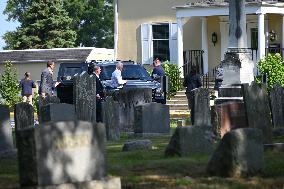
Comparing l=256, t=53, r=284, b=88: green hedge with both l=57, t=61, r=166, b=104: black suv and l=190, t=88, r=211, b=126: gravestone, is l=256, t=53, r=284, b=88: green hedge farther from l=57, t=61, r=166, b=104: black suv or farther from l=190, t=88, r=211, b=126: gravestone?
l=190, t=88, r=211, b=126: gravestone

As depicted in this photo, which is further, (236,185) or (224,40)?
(224,40)

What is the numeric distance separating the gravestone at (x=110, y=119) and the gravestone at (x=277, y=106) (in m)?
3.61

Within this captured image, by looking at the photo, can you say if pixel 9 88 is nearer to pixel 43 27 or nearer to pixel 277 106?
pixel 43 27

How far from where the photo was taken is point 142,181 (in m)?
11.6

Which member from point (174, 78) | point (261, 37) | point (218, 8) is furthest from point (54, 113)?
point (218, 8)

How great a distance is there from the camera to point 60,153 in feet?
34.2

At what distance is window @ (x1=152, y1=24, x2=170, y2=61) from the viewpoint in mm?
42594

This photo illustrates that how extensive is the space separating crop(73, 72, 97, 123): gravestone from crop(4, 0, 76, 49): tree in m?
39.9

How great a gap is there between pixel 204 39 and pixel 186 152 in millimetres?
26270

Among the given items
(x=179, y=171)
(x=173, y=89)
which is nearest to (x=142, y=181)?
(x=179, y=171)

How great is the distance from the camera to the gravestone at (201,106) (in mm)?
20484

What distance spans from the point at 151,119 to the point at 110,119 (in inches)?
39.2

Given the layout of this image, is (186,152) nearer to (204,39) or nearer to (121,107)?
(121,107)

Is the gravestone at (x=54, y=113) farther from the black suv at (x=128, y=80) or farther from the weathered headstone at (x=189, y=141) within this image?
the black suv at (x=128, y=80)
